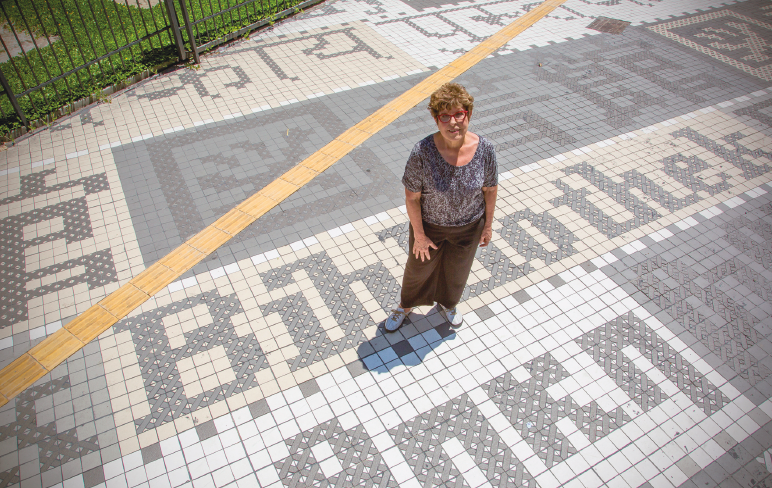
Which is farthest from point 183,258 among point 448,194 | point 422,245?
point 448,194

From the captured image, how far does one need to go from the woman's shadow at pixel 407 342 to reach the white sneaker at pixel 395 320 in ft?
0.20

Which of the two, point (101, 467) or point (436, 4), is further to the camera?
point (436, 4)

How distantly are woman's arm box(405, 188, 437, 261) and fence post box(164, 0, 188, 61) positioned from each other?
6327mm

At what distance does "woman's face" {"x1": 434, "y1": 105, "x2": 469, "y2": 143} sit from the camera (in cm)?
287

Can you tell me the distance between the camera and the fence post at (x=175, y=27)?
7.41 metres

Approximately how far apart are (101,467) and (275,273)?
2086 mm

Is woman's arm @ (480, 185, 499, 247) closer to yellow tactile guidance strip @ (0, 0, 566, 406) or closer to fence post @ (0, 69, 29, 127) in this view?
yellow tactile guidance strip @ (0, 0, 566, 406)

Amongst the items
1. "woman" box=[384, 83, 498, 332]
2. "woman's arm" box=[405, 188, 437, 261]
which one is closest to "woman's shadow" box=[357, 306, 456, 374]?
"woman" box=[384, 83, 498, 332]

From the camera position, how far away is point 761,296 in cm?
454

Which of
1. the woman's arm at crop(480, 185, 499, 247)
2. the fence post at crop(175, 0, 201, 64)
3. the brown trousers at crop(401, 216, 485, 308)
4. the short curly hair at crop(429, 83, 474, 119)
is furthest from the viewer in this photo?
the fence post at crop(175, 0, 201, 64)

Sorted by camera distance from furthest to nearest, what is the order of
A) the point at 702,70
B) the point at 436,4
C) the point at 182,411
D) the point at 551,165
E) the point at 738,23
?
1. the point at 436,4
2. the point at 738,23
3. the point at 702,70
4. the point at 551,165
5. the point at 182,411

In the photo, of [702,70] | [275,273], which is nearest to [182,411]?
[275,273]

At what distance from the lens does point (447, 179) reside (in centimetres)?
309

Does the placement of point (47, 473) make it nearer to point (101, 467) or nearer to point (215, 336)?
point (101, 467)
